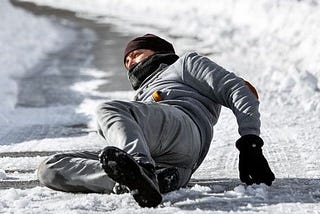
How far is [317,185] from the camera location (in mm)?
5176

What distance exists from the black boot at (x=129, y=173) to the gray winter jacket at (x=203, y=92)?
36.9 inches

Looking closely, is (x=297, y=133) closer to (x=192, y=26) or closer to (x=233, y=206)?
(x=233, y=206)

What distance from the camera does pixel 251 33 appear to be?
16859 millimetres

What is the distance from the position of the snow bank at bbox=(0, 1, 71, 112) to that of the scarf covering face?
149 inches

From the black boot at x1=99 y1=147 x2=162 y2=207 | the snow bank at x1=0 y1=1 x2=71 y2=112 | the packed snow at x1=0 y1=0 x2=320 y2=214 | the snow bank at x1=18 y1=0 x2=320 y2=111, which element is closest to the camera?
the black boot at x1=99 y1=147 x2=162 y2=207

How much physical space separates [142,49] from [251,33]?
11.5 metres

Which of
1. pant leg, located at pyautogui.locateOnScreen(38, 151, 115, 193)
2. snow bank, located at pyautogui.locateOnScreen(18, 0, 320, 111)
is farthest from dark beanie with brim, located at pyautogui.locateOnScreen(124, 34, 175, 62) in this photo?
snow bank, located at pyautogui.locateOnScreen(18, 0, 320, 111)

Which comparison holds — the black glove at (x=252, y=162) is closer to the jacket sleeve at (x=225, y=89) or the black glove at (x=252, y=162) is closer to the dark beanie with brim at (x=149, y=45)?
the jacket sleeve at (x=225, y=89)

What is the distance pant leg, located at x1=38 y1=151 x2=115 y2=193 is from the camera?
476 cm

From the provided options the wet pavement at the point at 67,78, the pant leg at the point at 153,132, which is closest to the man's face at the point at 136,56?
the pant leg at the point at 153,132

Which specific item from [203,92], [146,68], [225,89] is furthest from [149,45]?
[225,89]

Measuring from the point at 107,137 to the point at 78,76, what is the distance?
7642mm

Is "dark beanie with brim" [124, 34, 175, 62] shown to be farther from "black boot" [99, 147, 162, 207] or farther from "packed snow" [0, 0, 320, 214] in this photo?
"black boot" [99, 147, 162, 207]

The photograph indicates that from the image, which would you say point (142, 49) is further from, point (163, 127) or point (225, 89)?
point (163, 127)
